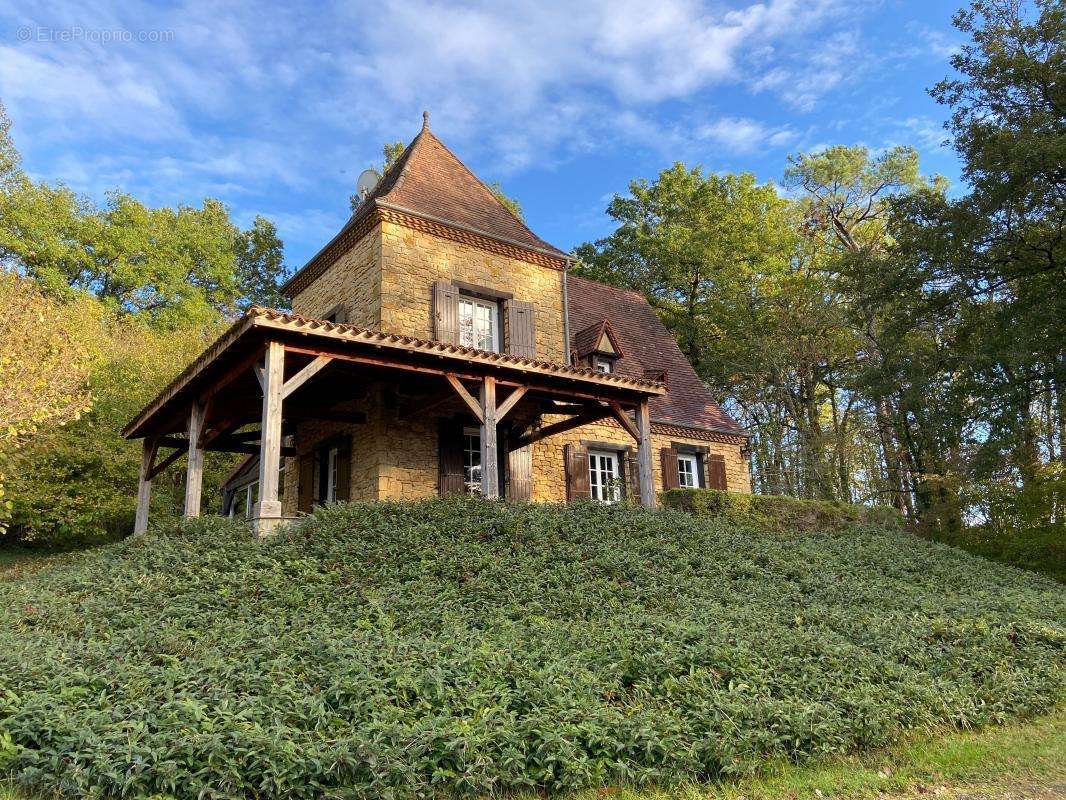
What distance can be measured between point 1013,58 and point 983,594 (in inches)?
470

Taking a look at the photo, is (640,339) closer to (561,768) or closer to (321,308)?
(321,308)

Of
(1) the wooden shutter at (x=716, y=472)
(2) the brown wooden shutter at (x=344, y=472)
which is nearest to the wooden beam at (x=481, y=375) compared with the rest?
(2) the brown wooden shutter at (x=344, y=472)

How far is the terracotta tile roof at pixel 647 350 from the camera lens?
58.6ft

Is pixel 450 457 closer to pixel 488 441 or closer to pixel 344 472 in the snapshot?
pixel 344 472

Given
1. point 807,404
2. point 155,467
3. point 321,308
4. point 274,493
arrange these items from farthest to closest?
point 807,404
point 321,308
point 155,467
point 274,493

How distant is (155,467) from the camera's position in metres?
13.8

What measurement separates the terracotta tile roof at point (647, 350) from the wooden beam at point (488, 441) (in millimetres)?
6170

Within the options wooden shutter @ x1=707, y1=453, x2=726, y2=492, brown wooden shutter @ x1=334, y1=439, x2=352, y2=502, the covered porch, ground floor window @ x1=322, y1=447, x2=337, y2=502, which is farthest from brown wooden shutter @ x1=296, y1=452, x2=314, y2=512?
wooden shutter @ x1=707, y1=453, x2=726, y2=492

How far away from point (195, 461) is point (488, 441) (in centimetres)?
463

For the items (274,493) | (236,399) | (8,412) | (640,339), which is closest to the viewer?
(274,493)

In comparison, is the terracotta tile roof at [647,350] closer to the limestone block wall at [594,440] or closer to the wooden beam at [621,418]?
the limestone block wall at [594,440]

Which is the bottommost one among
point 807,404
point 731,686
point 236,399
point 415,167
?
point 731,686

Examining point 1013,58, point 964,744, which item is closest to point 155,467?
point 964,744

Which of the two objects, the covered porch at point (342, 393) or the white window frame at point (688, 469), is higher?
the covered porch at point (342, 393)
